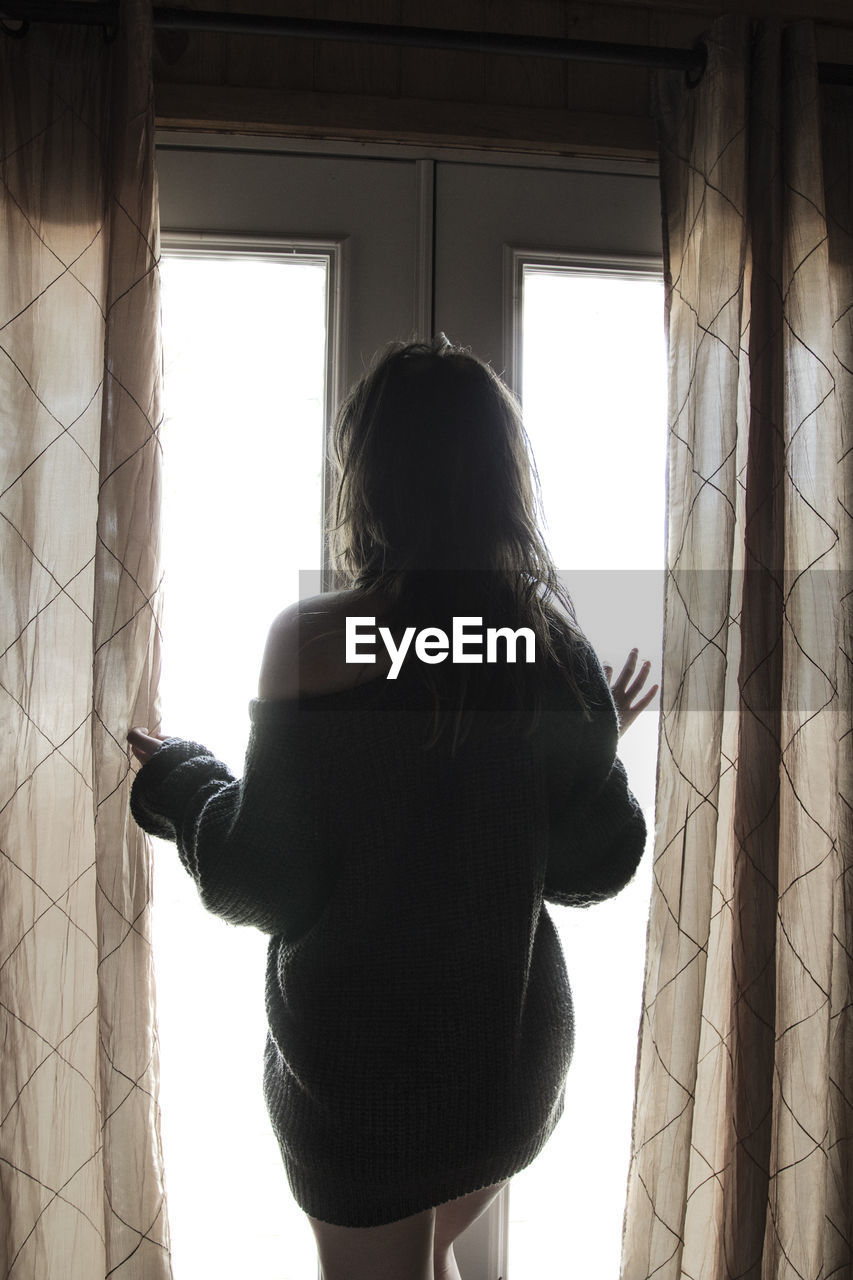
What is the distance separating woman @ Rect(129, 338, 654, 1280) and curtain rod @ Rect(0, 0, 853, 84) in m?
0.56

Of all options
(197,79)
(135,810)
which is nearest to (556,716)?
(135,810)

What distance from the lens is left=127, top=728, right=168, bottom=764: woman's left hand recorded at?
1030 millimetres

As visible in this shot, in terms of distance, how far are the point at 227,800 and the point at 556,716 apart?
36 centimetres

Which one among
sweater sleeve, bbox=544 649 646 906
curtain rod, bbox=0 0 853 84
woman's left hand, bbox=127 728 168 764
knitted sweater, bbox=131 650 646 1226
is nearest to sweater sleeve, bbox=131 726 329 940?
knitted sweater, bbox=131 650 646 1226

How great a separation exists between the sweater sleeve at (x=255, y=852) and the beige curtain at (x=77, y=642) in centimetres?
30

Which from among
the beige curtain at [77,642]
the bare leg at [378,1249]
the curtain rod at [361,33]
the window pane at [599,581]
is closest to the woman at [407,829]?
the bare leg at [378,1249]

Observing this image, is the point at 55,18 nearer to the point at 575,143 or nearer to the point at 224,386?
the point at 224,386

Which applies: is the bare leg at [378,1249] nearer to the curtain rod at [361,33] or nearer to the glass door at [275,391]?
the glass door at [275,391]

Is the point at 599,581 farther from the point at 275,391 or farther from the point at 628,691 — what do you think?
the point at 275,391

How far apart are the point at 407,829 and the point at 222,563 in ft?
2.03

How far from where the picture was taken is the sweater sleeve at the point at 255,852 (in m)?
0.82

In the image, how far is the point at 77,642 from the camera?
1139mm

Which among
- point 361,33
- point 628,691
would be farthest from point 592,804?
point 361,33

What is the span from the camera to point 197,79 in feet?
4.03
